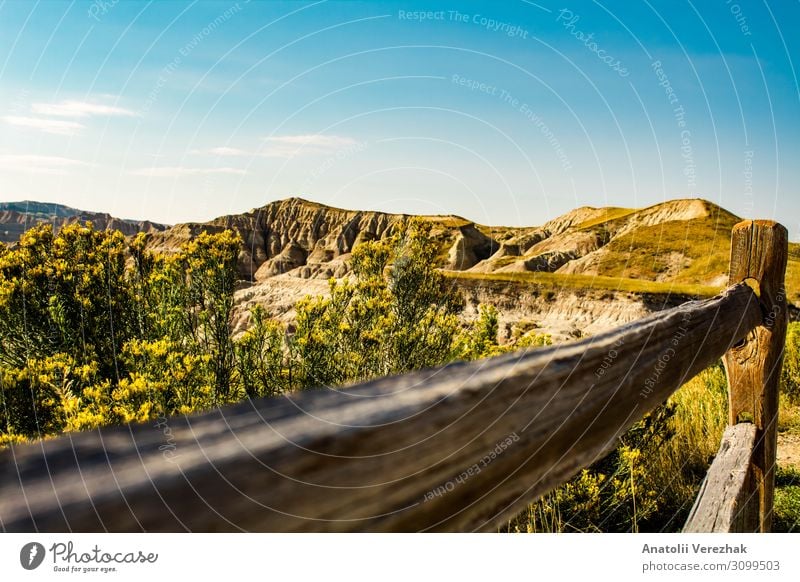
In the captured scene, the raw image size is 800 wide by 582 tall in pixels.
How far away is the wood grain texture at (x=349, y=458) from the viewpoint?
1.43 feet

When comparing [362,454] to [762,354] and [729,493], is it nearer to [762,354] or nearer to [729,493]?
[729,493]

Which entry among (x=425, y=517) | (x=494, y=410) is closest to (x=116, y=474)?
(x=425, y=517)

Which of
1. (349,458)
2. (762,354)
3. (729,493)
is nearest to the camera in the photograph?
(349,458)

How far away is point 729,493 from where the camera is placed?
2195mm

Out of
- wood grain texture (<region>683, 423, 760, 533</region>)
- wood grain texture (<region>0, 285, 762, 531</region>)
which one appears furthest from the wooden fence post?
wood grain texture (<region>0, 285, 762, 531</region>)

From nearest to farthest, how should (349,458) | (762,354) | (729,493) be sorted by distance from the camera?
(349,458)
(729,493)
(762,354)

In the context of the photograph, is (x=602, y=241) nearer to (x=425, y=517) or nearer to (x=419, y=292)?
(x=419, y=292)

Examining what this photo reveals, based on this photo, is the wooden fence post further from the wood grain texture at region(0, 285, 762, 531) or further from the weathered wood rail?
the wood grain texture at region(0, 285, 762, 531)

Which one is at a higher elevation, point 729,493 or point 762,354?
point 762,354

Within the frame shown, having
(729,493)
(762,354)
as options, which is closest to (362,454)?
(729,493)

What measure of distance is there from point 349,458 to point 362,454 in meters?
0.02

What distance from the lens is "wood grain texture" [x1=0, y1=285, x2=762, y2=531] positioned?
43cm

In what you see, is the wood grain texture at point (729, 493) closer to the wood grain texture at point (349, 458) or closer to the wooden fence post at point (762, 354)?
the wooden fence post at point (762, 354)

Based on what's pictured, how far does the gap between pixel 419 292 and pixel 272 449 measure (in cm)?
567
